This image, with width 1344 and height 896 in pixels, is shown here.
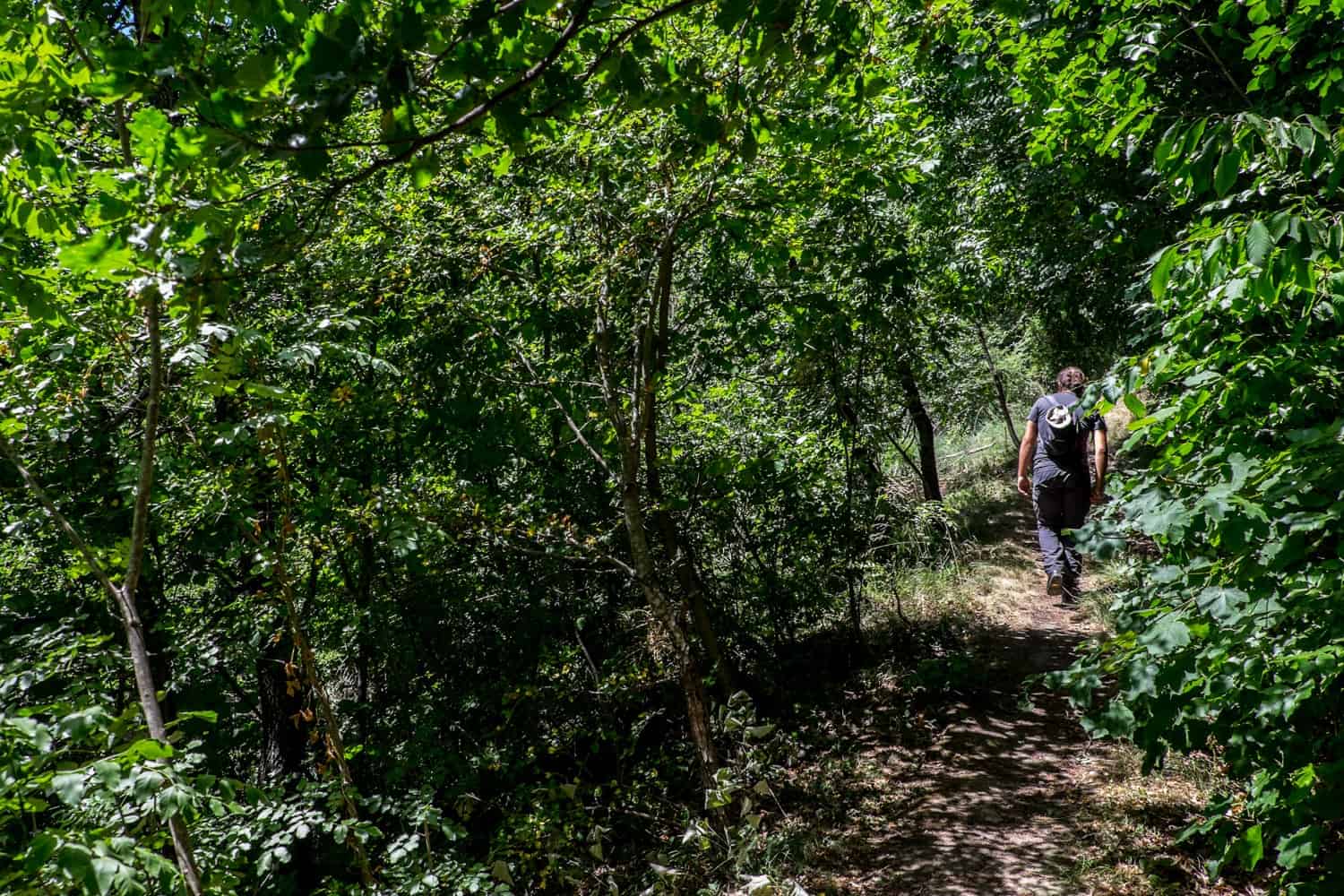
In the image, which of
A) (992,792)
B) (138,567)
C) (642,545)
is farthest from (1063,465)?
(138,567)

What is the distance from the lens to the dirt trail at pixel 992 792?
4.09 meters

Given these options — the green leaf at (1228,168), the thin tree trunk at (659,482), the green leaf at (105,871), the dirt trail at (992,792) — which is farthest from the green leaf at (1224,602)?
the thin tree trunk at (659,482)

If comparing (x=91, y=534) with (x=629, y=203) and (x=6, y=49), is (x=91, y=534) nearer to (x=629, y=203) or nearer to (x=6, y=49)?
(x=6, y=49)

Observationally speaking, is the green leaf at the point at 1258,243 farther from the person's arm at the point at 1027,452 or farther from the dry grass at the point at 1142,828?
the person's arm at the point at 1027,452

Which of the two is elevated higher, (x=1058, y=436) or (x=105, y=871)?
(x=1058, y=436)

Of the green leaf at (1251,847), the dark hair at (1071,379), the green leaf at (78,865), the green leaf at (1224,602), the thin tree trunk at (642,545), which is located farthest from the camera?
the dark hair at (1071,379)

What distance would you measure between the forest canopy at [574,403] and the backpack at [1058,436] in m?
1.00

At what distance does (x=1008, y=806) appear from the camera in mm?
4625

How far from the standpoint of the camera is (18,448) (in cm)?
395

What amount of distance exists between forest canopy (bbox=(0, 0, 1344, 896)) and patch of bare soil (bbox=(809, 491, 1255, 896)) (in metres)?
0.37

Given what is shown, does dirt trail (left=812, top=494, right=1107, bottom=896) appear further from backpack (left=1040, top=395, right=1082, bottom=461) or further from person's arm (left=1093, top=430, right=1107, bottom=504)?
backpack (left=1040, top=395, right=1082, bottom=461)

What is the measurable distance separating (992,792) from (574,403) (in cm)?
363

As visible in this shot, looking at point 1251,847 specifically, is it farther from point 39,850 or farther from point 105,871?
point 39,850

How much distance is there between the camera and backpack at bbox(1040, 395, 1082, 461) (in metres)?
5.92
